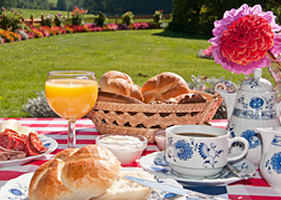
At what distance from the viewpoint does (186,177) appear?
88 centimetres

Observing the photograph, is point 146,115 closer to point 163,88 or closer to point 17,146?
point 163,88

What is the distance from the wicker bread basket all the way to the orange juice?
132mm

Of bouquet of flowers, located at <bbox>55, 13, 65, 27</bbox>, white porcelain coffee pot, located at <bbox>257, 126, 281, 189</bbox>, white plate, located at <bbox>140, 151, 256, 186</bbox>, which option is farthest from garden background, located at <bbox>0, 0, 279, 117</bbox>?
white porcelain coffee pot, located at <bbox>257, 126, 281, 189</bbox>

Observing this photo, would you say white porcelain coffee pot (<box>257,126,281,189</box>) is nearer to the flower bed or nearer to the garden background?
the garden background

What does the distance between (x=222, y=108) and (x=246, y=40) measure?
5.20 ft

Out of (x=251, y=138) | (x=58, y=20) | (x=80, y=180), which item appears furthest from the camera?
(x=58, y=20)

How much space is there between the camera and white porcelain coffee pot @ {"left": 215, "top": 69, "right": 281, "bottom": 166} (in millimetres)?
986

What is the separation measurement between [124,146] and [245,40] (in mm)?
538

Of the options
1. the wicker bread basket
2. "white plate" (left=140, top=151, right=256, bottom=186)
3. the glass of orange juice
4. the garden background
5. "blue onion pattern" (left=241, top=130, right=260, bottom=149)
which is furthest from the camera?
the garden background

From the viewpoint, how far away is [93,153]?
780 millimetres

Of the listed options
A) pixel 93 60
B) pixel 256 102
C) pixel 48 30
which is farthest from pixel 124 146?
pixel 48 30

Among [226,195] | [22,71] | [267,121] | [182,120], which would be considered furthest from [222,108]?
[22,71]

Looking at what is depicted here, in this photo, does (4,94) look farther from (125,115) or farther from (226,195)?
(226,195)

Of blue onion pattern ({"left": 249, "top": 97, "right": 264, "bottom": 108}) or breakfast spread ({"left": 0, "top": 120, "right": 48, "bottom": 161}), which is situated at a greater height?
blue onion pattern ({"left": 249, "top": 97, "right": 264, "bottom": 108})
